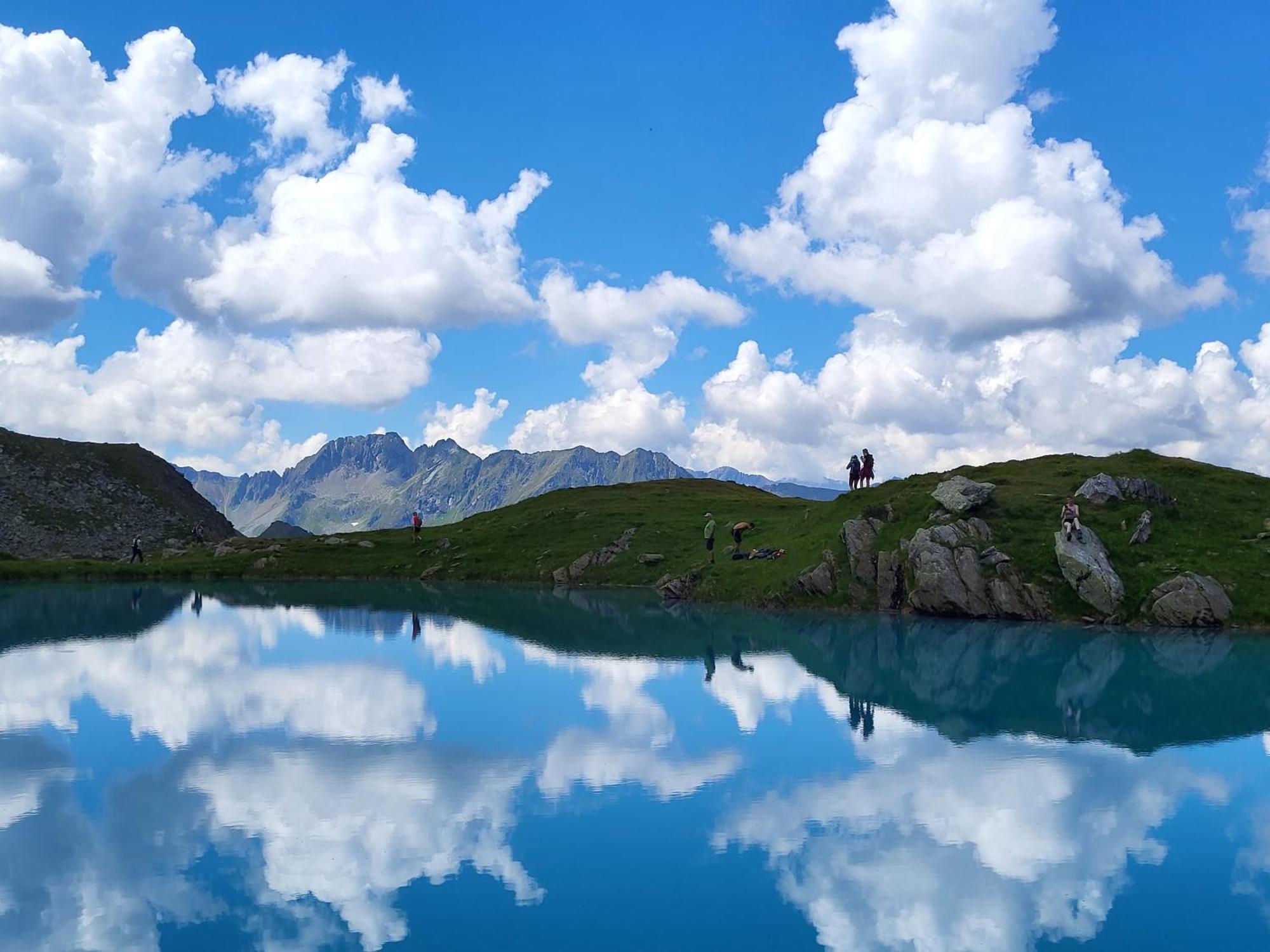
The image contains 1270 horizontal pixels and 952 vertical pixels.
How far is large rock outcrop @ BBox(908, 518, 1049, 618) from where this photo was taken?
212 feet

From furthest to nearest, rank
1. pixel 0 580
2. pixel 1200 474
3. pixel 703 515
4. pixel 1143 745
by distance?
pixel 703 515, pixel 0 580, pixel 1200 474, pixel 1143 745

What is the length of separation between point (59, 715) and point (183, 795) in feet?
44.7

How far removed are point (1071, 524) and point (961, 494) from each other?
9649 mm

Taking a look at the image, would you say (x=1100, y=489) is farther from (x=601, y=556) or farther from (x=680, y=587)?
(x=601, y=556)

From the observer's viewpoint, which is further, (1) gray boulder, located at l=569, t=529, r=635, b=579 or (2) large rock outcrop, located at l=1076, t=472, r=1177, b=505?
(1) gray boulder, located at l=569, t=529, r=635, b=579

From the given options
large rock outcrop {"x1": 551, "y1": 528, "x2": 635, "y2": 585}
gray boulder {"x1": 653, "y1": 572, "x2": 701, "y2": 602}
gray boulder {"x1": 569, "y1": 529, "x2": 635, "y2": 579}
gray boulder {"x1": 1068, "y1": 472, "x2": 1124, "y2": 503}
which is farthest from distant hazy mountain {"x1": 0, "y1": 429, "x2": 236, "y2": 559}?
gray boulder {"x1": 1068, "y1": 472, "x2": 1124, "y2": 503}

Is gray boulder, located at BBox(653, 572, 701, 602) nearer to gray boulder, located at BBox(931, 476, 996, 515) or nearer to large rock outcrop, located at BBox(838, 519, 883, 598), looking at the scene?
large rock outcrop, located at BBox(838, 519, 883, 598)

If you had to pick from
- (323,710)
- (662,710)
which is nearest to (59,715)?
(323,710)

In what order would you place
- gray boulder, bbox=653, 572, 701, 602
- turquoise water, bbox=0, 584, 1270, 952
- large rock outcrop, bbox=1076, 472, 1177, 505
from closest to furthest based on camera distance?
turquoise water, bbox=0, 584, 1270, 952 < large rock outcrop, bbox=1076, 472, 1177, 505 < gray boulder, bbox=653, 572, 701, 602

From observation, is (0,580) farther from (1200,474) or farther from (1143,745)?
(1200,474)

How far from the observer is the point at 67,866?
736 inches

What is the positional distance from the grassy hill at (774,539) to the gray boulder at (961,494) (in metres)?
0.88

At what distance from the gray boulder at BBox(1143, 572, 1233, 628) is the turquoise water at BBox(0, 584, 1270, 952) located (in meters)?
12.2

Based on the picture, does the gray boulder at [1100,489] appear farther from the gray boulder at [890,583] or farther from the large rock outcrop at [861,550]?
the gray boulder at [890,583]
